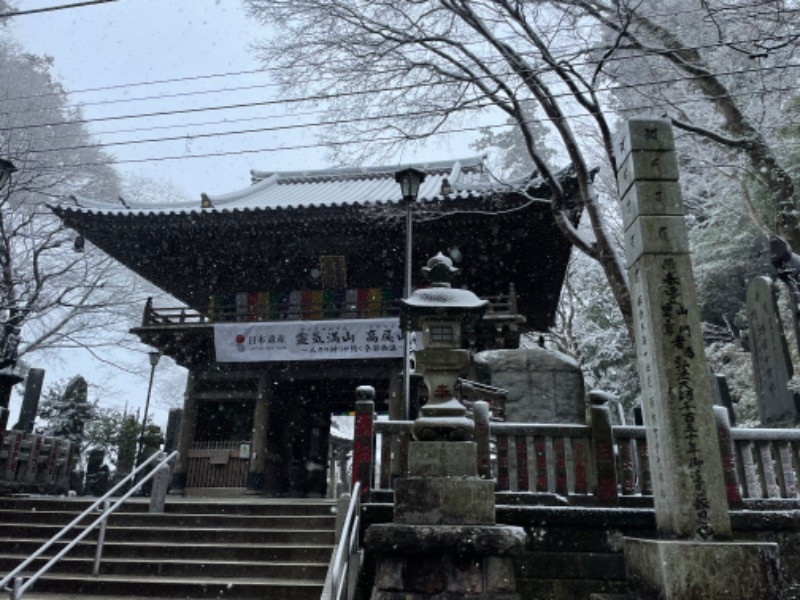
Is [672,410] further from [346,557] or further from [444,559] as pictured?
[346,557]

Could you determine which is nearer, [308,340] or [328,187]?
[308,340]

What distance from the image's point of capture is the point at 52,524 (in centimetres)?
810

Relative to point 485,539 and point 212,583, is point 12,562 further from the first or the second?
point 485,539

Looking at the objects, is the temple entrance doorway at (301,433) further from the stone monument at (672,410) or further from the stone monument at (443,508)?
the stone monument at (672,410)

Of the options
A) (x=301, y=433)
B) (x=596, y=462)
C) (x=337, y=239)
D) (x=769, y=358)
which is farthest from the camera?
(x=301, y=433)

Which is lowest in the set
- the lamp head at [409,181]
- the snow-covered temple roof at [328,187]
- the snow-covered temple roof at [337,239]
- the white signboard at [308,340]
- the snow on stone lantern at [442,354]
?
the snow on stone lantern at [442,354]

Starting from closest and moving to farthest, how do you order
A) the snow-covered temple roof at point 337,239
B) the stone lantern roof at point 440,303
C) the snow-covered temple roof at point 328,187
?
the stone lantern roof at point 440,303 → the snow-covered temple roof at point 337,239 → the snow-covered temple roof at point 328,187

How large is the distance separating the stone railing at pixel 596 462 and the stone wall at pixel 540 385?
3.43 metres

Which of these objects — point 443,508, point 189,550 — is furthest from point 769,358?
point 189,550

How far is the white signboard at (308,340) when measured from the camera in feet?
42.8

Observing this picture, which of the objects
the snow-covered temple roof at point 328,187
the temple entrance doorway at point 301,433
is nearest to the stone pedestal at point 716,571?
the temple entrance doorway at point 301,433

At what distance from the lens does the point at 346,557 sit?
5.40 m

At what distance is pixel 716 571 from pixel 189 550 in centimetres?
573

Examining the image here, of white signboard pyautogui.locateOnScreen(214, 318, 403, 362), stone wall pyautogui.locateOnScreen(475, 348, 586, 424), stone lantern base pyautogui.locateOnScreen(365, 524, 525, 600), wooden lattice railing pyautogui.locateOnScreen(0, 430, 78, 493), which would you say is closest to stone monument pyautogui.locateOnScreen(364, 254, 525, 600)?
stone lantern base pyautogui.locateOnScreen(365, 524, 525, 600)
